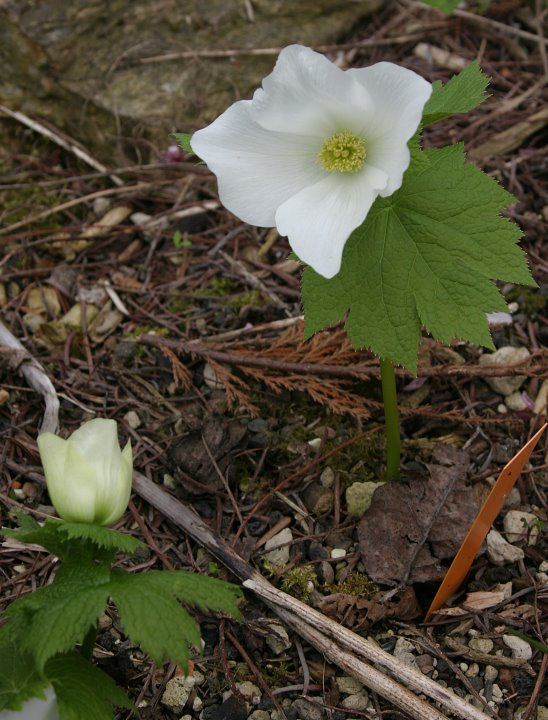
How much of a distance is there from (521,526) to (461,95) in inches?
41.8

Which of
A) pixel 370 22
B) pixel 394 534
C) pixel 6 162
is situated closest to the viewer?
pixel 394 534

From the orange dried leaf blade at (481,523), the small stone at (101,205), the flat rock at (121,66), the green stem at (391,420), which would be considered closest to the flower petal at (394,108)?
the green stem at (391,420)

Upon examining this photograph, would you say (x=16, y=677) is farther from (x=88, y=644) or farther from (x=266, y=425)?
(x=266, y=425)

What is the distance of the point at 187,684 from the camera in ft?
5.83

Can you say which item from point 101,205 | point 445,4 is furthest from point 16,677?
point 445,4

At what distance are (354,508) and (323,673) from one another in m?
0.45

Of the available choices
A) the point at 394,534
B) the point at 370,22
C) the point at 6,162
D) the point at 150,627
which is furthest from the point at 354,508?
the point at 370,22

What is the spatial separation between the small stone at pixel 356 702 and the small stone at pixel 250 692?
0.19 m

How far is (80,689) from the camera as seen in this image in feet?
4.77

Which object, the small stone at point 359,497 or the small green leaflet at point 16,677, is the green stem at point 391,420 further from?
the small green leaflet at point 16,677

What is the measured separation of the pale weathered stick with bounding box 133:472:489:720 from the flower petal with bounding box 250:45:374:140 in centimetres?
99

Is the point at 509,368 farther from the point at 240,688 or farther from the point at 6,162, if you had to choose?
the point at 6,162

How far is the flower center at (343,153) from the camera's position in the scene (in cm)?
166

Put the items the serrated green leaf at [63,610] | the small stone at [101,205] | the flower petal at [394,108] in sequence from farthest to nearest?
1. the small stone at [101,205]
2. the flower petal at [394,108]
3. the serrated green leaf at [63,610]
